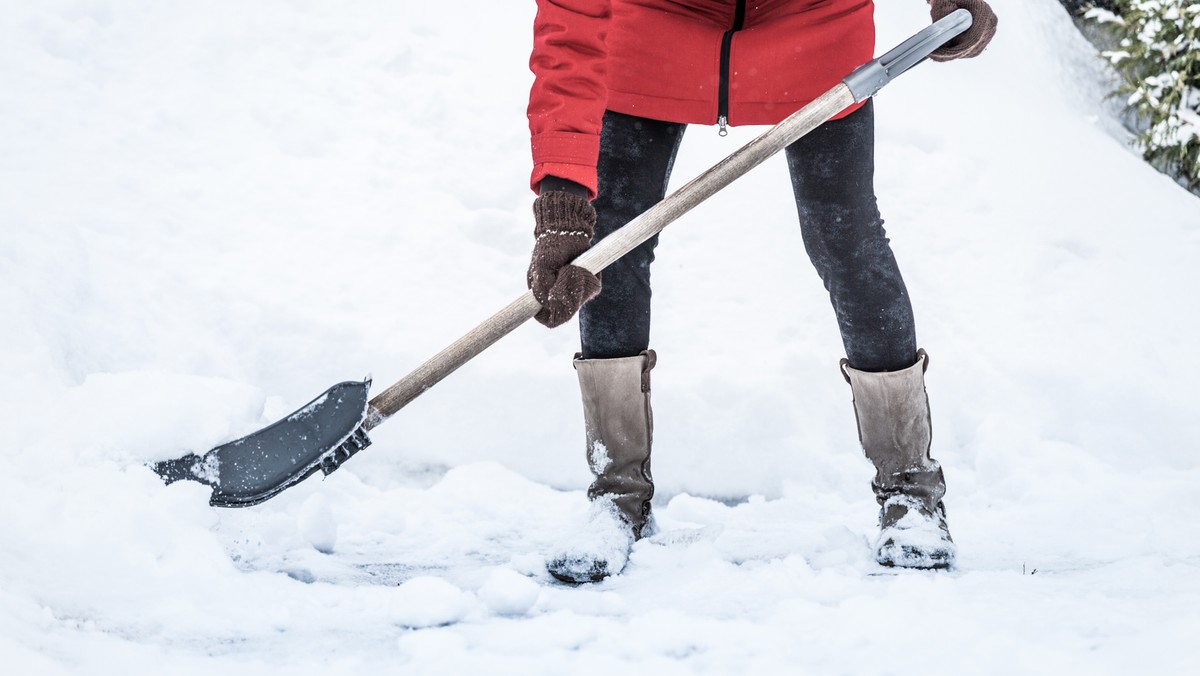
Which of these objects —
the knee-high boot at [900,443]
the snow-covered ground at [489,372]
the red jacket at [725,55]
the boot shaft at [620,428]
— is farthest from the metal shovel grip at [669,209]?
the knee-high boot at [900,443]

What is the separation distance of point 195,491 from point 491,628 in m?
0.76

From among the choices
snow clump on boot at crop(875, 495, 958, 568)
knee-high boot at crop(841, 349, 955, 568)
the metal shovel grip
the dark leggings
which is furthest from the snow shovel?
snow clump on boot at crop(875, 495, 958, 568)

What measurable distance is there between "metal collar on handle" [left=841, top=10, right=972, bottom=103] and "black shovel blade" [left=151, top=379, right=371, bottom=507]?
1.20 meters

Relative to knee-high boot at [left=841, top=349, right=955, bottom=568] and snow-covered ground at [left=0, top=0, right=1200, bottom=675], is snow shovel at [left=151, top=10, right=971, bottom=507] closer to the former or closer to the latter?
snow-covered ground at [left=0, top=0, right=1200, bottom=675]

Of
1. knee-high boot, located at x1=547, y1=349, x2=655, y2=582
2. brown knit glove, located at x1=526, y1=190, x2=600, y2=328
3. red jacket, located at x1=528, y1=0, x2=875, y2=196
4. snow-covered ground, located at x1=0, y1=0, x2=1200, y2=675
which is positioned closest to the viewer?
snow-covered ground, located at x1=0, y1=0, x2=1200, y2=675

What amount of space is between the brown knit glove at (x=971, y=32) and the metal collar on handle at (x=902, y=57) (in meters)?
0.02

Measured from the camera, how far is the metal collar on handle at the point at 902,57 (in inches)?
71.1

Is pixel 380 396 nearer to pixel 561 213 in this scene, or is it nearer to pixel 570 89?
pixel 561 213

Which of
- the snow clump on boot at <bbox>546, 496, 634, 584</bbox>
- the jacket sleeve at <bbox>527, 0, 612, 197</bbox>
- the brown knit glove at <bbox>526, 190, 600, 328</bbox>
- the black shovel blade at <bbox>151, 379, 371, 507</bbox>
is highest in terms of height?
the jacket sleeve at <bbox>527, 0, 612, 197</bbox>

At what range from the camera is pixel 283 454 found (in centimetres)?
186

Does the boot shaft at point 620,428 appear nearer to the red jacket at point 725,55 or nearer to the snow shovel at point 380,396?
the snow shovel at point 380,396

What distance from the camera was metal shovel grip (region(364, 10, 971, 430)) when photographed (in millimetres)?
1810

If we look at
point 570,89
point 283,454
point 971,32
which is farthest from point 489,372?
point 971,32

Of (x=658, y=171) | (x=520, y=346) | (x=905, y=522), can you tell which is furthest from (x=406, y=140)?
(x=905, y=522)
